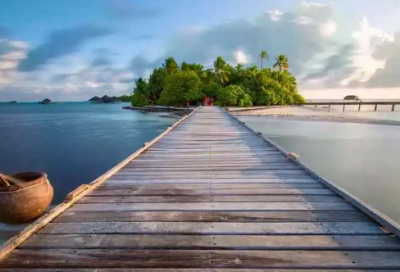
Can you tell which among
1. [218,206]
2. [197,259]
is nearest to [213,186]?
[218,206]

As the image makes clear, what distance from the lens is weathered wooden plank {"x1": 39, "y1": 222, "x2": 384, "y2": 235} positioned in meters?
2.36

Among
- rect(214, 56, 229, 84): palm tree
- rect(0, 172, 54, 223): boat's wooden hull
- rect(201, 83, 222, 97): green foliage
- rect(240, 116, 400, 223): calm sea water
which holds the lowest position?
rect(240, 116, 400, 223): calm sea water

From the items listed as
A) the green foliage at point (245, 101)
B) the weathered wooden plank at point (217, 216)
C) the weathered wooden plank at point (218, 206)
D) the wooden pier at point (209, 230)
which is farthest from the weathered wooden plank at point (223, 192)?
the green foliage at point (245, 101)

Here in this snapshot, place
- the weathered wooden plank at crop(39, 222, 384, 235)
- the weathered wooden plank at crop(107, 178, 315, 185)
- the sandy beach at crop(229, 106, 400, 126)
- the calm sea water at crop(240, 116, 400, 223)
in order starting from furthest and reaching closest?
1. the sandy beach at crop(229, 106, 400, 126)
2. the calm sea water at crop(240, 116, 400, 223)
3. the weathered wooden plank at crop(107, 178, 315, 185)
4. the weathered wooden plank at crop(39, 222, 384, 235)

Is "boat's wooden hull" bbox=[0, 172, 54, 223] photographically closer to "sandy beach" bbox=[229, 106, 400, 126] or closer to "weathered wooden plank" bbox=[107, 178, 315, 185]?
"weathered wooden plank" bbox=[107, 178, 315, 185]

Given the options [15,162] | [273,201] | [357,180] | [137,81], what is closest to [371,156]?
[357,180]

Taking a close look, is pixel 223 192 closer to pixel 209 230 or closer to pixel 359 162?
pixel 209 230

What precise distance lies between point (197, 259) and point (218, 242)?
27 cm

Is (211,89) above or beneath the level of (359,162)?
above

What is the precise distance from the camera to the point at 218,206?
9.61ft

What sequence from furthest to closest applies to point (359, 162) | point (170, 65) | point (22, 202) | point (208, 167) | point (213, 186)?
point (170, 65)
point (359, 162)
point (208, 167)
point (213, 186)
point (22, 202)

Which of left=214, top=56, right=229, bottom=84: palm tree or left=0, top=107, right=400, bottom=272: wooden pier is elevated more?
left=214, top=56, right=229, bottom=84: palm tree

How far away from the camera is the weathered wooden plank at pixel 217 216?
2.59 m

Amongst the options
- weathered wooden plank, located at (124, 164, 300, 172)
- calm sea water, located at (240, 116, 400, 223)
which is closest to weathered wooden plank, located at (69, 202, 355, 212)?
weathered wooden plank, located at (124, 164, 300, 172)
